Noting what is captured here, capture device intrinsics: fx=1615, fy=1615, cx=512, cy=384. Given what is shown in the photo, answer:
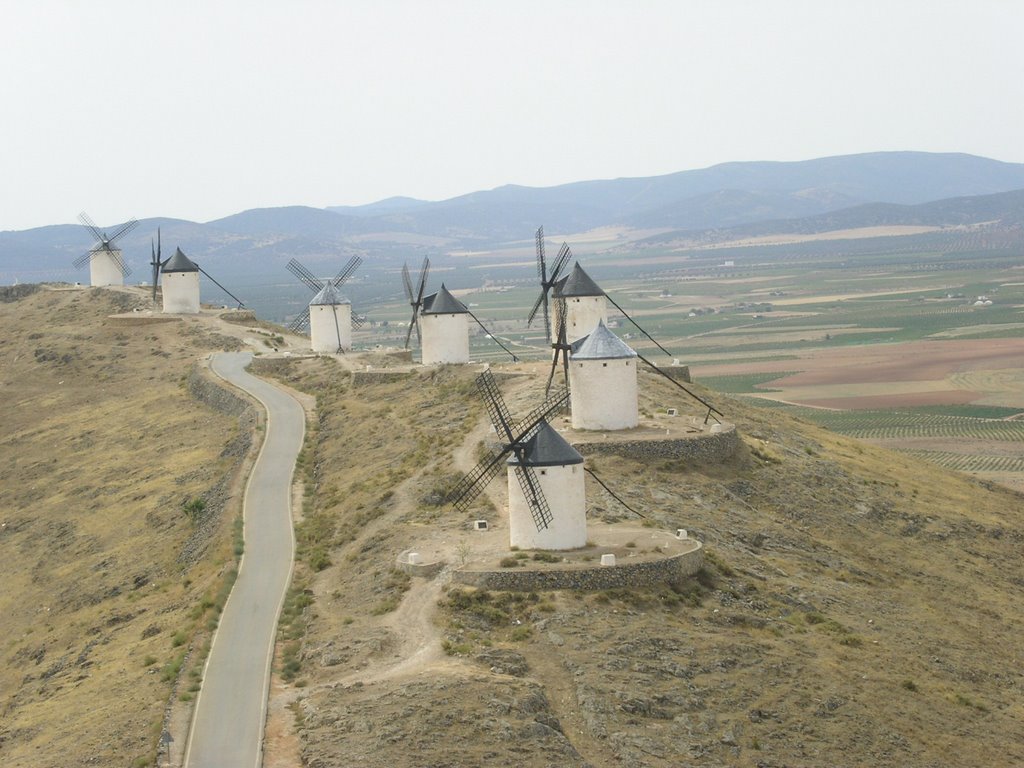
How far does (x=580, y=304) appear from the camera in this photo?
5241 cm

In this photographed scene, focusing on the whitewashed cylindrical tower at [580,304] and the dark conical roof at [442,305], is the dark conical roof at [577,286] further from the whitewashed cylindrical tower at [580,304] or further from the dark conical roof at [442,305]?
the dark conical roof at [442,305]

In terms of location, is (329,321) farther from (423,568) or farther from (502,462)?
(423,568)

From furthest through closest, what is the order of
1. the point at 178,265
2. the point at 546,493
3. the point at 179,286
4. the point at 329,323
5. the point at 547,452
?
the point at 179,286
the point at 178,265
the point at 329,323
the point at 546,493
the point at 547,452

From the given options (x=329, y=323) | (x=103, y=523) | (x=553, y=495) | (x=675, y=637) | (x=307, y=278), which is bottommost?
(x=103, y=523)

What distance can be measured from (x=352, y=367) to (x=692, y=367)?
6878cm

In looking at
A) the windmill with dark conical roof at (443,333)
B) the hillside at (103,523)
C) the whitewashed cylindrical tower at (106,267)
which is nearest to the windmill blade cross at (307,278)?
the hillside at (103,523)

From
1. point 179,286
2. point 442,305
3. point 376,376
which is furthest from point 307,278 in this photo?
point 442,305

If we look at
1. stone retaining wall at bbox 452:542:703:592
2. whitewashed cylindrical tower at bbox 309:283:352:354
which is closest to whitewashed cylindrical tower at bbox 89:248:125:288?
whitewashed cylindrical tower at bbox 309:283:352:354

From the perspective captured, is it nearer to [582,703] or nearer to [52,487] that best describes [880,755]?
[582,703]

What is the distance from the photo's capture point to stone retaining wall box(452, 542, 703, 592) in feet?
104

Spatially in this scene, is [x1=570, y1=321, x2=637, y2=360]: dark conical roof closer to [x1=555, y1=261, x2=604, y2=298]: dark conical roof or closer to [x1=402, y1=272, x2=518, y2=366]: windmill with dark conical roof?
[x1=555, y1=261, x2=604, y2=298]: dark conical roof

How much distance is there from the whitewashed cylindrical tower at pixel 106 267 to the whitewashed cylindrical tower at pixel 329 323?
25.9m

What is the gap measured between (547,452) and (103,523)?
20571 millimetres

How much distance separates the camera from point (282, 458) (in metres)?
48.6
